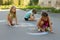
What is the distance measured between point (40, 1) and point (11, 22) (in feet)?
104

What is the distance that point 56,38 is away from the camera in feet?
27.8

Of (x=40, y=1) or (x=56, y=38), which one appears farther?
(x=40, y=1)

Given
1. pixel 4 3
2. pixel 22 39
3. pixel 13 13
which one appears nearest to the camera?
pixel 22 39

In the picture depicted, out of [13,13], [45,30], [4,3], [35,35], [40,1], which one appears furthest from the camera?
[4,3]

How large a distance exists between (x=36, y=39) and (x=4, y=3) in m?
45.2

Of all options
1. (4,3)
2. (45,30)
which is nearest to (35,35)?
(45,30)

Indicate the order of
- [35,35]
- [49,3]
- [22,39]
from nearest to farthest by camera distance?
[22,39] < [35,35] < [49,3]

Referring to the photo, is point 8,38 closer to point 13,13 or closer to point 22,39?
point 22,39

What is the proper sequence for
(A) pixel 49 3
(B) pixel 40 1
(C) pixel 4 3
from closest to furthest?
1. (A) pixel 49 3
2. (B) pixel 40 1
3. (C) pixel 4 3

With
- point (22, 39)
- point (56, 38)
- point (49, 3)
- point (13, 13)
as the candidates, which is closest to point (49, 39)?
point (56, 38)

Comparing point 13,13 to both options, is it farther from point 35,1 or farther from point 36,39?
point 35,1

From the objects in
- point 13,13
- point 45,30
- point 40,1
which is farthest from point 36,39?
point 40,1

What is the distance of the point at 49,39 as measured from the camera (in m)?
8.27

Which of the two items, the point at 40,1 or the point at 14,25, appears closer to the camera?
the point at 14,25
